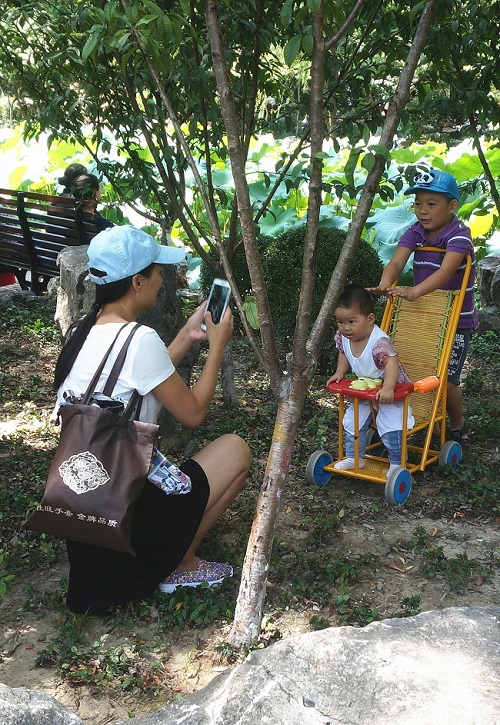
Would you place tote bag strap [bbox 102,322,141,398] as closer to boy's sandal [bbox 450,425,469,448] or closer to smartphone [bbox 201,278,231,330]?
smartphone [bbox 201,278,231,330]

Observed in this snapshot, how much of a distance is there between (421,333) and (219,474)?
5.59 feet

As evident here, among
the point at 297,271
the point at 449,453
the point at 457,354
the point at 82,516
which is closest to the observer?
the point at 82,516

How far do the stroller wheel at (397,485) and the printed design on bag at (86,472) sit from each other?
168 cm

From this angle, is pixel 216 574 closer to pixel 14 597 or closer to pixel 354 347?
pixel 14 597

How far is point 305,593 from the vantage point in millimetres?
3289

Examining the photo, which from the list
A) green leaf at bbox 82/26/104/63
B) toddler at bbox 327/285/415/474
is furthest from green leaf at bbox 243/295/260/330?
toddler at bbox 327/285/415/474

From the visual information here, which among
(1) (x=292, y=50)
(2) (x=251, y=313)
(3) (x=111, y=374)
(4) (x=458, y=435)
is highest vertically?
(1) (x=292, y=50)

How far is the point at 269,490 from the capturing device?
9.56 feet

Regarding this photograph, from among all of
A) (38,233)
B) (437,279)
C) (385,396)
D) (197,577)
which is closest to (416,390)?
(385,396)

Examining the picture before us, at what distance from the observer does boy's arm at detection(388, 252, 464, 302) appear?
4266 mm

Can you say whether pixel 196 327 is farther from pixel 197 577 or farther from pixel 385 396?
pixel 385 396

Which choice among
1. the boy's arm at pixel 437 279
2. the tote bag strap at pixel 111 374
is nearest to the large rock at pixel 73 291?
the boy's arm at pixel 437 279

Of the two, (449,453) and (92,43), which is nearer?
(92,43)

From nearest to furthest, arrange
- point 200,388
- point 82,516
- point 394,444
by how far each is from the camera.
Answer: point 82,516 < point 200,388 < point 394,444
